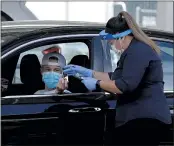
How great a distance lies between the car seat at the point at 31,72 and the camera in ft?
15.7

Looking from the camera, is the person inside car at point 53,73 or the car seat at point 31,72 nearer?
the person inside car at point 53,73

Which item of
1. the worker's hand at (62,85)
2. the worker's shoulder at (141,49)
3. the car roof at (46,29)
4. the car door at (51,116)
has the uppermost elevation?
Result: the car roof at (46,29)

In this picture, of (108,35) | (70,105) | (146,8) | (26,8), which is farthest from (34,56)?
(146,8)

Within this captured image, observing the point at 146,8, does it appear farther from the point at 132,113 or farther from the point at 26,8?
the point at 132,113

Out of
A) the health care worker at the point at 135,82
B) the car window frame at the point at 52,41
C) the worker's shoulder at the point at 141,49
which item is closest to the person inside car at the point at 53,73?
the car window frame at the point at 52,41

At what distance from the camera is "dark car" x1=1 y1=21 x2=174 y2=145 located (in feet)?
14.3

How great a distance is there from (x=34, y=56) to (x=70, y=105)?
59 centimetres

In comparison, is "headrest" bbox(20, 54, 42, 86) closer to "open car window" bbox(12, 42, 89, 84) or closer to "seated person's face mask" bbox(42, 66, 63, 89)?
"open car window" bbox(12, 42, 89, 84)

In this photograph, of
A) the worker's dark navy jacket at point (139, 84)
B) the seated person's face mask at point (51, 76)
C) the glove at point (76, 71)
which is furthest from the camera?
the seated person's face mask at point (51, 76)

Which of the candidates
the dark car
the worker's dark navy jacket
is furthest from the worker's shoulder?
the dark car

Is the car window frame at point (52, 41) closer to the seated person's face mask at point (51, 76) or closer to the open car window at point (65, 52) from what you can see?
the open car window at point (65, 52)

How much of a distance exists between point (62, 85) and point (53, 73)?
0.58 ft

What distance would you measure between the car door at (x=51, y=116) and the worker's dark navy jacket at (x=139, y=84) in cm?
46

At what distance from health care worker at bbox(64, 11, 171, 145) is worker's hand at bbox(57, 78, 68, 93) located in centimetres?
41
